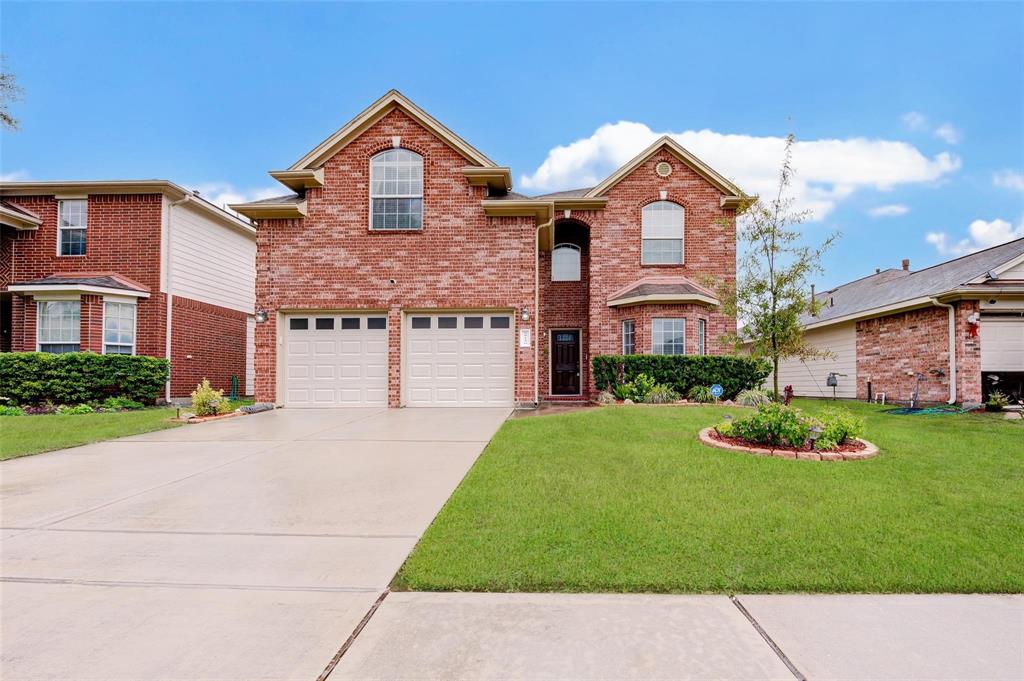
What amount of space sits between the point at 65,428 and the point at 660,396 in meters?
12.8

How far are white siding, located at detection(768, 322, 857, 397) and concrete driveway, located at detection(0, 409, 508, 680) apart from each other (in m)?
16.5

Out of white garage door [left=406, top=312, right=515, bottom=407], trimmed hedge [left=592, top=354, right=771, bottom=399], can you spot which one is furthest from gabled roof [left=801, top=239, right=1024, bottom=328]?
white garage door [left=406, top=312, right=515, bottom=407]

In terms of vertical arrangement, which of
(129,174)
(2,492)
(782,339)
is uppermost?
(129,174)

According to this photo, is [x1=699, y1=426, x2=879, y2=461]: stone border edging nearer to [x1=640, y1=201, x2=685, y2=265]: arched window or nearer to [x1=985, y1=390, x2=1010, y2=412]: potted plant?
[x1=985, y1=390, x2=1010, y2=412]: potted plant

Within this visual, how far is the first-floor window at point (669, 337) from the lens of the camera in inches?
609

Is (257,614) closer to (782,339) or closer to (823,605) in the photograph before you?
(823,605)

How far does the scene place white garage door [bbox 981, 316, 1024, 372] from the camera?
544 inches

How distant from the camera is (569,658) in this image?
2.61m

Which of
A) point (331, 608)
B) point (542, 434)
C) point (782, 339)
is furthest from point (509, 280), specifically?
point (331, 608)

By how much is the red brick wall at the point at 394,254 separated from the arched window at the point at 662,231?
15.5 ft

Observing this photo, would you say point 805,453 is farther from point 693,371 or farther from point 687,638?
point 693,371

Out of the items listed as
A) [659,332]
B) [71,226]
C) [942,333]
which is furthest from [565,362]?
[71,226]

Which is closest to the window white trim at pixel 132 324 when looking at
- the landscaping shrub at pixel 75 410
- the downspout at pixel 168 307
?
the downspout at pixel 168 307

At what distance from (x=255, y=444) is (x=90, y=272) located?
11.8m
